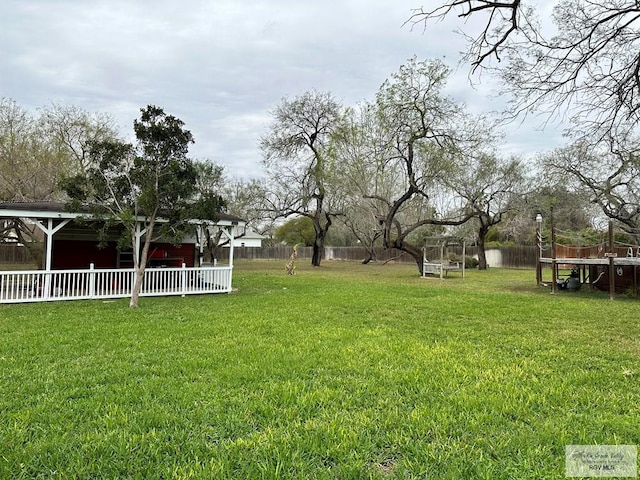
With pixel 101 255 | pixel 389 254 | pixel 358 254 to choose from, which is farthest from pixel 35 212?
pixel 358 254

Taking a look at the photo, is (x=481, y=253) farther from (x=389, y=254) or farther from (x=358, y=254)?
(x=358, y=254)

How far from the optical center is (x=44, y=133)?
691 inches

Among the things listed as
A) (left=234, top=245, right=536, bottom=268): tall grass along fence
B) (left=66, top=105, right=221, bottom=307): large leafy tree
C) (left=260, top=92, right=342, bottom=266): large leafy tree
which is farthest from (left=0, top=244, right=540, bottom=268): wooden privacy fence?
(left=66, top=105, right=221, bottom=307): large leafy tree

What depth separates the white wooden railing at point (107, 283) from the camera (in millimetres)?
9422

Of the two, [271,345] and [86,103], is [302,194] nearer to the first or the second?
[86,103]

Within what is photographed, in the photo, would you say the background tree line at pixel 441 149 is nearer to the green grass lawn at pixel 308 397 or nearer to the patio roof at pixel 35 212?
the green grass lawn at pixel 308 397

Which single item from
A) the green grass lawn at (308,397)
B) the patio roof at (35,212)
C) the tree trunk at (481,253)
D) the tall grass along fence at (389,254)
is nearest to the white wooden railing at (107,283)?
the patio roof at (35,212)

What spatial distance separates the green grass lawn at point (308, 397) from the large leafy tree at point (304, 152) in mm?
18156

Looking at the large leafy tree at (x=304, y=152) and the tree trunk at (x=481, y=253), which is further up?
the large leafy tree at (x=304, y=152)

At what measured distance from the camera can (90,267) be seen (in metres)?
9.79

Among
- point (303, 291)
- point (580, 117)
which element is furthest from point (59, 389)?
point (303, 291)

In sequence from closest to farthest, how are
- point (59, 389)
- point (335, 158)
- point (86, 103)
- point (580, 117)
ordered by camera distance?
point (59, 389), point (580, 117), point (86, 103), point (335, 158)

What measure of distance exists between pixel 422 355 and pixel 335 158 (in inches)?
724

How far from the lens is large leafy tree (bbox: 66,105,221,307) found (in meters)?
8.69
